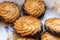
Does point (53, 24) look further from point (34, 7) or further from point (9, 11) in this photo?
point (9, 11)

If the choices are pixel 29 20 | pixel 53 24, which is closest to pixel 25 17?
pixel 29 20

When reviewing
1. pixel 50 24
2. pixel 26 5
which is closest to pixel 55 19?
pixel 50 24

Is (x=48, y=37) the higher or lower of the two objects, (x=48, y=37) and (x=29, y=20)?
the lower

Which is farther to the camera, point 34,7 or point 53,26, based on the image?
point 34,7

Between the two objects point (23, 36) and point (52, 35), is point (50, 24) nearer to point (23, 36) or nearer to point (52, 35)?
point (52, 35)

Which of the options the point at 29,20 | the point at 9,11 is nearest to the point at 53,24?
the point at 29,20

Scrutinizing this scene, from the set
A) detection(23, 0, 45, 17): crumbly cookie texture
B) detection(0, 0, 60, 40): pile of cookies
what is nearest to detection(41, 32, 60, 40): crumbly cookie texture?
detection(0, 0, 60, 40): pile of cookies

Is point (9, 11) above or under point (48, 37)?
above
